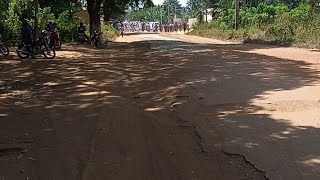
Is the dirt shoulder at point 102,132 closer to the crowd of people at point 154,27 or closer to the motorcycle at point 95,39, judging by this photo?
the motorcycle at point 95,39

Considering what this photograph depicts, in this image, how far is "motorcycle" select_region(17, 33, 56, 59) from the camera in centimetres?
1745

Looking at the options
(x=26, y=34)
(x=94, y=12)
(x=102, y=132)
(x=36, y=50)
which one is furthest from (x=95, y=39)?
(x=102, y=132)

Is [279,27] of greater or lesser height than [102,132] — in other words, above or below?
above

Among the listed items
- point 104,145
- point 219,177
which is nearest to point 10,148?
point 104,145

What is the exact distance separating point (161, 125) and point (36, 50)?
11783 mm

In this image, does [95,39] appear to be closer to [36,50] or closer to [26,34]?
[36,50]

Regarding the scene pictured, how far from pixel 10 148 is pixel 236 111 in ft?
13.1

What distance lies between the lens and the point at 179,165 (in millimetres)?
5504

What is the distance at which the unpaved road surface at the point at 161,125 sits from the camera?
17.8 feet

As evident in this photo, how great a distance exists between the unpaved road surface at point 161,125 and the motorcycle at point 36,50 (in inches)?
158

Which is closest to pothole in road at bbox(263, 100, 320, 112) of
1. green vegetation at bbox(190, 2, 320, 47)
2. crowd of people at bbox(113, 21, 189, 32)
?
green vegetation at bbox(190, 2, 320, 47)

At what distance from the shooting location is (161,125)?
747 cm

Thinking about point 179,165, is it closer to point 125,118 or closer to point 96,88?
point 125,118

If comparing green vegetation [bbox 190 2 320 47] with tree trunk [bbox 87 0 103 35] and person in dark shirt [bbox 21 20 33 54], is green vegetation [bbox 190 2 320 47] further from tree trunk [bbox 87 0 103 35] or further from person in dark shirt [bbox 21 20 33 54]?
person in dark shirt [bbox 21 20 33 54]
